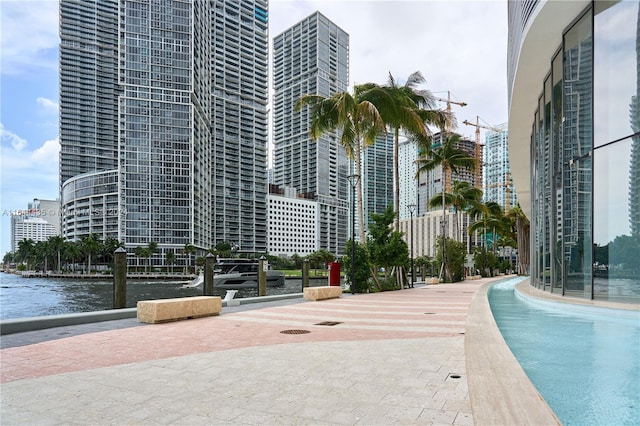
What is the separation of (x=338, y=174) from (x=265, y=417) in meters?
189

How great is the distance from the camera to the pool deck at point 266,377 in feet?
13.5

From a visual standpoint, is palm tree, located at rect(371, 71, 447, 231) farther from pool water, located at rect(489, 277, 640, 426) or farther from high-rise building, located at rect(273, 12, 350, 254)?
high-rise building, located at rect(273, 12, 350, 254)

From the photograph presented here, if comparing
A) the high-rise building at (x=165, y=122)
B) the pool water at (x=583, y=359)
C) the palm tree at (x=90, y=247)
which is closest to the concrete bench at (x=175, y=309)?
the pool water at (x=583, y=359)

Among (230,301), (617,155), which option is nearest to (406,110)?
(617,155)

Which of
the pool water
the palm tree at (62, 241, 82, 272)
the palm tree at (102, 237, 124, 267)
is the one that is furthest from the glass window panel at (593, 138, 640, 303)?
the palm tree at (62, 241, 82, 272)

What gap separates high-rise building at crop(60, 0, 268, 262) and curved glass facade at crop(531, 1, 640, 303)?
11671cm

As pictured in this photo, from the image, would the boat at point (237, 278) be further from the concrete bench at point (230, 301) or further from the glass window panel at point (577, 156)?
the glass window panel at point (577, 156)

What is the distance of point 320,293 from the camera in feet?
59.0

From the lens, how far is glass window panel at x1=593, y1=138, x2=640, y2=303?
1207 centimetres

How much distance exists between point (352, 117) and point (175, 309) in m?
15.6

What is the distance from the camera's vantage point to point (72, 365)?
6.39m

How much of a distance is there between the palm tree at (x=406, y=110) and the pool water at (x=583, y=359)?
14.6m

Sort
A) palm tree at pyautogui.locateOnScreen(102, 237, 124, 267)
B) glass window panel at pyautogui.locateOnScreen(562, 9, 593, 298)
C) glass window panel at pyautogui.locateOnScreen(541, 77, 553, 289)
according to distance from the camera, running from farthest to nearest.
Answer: palm tree at pyautogui.locateOnScreen(102, 237, 124, 267) < glass window panel at pyautogui.locateOnScreen(541, 77, 553, 289) < glass window panel at pyautogui.locateOnScreen(562, 9, 593, 298)

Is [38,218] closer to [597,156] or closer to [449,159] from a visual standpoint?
[449,159]
